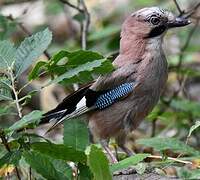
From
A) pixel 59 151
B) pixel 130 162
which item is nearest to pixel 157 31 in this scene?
pixel 130 162

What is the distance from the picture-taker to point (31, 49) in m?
3.85

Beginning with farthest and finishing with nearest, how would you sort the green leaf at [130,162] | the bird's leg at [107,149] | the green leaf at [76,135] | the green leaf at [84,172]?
the bird's leg at [107,149], the green leaf at [76,135], the green leaf at [84,172], the green leaf at [130,162]

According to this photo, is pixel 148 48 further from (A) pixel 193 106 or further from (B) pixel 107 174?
(B) pixel 107 174

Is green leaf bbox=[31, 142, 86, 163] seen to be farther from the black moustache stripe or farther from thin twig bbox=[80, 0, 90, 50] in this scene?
thin twig bbox=[80, 0, 90, 50]

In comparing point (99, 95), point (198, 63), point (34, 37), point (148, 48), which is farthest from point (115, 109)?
point (198, 63)

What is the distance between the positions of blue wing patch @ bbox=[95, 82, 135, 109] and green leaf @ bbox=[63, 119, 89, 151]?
1150mm

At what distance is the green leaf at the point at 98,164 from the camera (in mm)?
3252

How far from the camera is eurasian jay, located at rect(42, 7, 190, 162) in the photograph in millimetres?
5016

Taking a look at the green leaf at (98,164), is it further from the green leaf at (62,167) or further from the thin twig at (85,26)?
the thin twig at (85,26)

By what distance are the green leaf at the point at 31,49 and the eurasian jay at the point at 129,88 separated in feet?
3.57

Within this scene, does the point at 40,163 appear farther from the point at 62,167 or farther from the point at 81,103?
the point at 81,103

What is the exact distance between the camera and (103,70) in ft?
12.5

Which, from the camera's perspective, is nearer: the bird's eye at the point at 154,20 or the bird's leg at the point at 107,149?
the bird's leg at the point at 107,149

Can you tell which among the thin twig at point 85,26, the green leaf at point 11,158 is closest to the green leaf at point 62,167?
the green leaf at point 11,158
